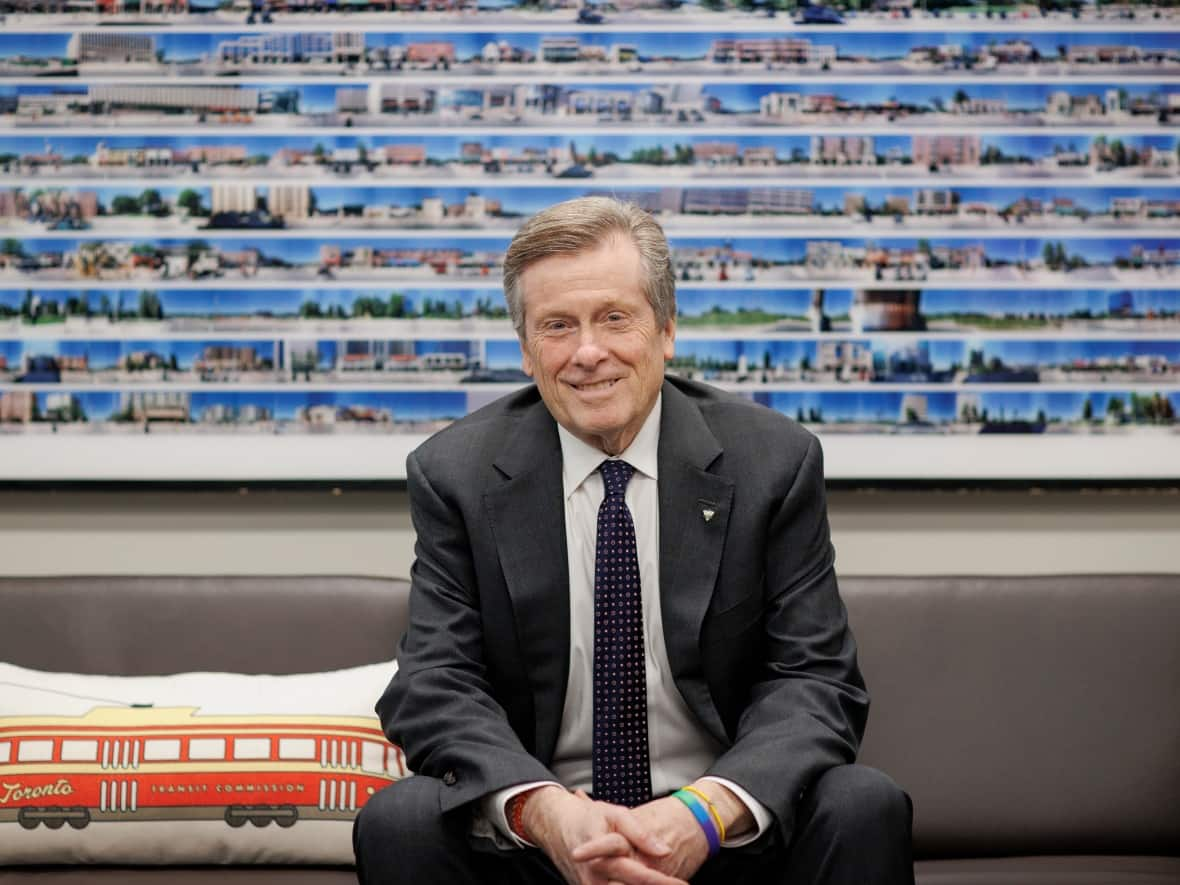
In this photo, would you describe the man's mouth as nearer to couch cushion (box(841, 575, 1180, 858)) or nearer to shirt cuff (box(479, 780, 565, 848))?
shirt cuff (box(479, 780, 565, 848))

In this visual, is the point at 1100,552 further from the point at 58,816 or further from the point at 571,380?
the point at 58,816

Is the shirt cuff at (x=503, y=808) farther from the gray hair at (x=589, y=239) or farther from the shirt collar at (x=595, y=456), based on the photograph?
the gray hair at (x=589, y=239)

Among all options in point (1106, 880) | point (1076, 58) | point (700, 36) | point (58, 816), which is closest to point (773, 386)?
point (700, 36)

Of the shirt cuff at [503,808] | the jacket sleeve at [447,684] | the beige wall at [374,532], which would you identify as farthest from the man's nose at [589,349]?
the beige wall at [374,532]

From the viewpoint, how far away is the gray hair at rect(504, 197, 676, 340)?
6.00 ft

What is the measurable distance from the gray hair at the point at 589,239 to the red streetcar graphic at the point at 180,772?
809mm

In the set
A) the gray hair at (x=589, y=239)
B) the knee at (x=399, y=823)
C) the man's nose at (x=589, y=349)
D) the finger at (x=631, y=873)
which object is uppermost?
the gray hair at (x=589, y=239)

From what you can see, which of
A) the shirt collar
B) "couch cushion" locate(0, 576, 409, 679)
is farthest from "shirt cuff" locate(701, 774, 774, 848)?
"couch cushion" locate(0, 576, 409, 679)

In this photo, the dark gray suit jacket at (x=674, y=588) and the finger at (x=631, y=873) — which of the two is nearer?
the finger at (x=631, y=873)

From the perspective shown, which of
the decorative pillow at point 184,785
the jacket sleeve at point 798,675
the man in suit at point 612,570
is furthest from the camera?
the decorative pillow at point 184,785

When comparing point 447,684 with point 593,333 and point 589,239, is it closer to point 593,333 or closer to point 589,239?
point 593,333

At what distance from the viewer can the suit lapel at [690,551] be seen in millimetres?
1850

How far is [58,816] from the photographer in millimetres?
2062

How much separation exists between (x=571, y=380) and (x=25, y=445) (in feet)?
4.63
